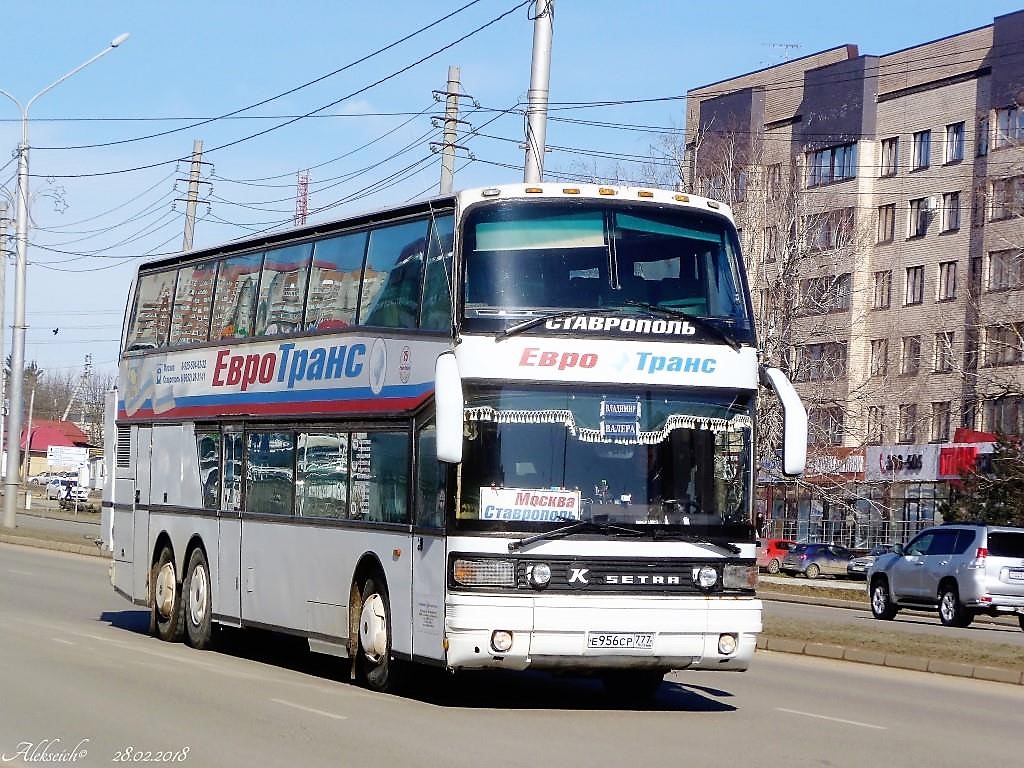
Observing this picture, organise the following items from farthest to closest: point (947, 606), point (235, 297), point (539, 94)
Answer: point (947, 606) → point (539, 94) → point (235, 297)

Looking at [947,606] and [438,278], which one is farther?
[947,606]

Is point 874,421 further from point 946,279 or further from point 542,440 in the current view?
point 542,440

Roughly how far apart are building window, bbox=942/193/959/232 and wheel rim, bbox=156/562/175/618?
5376 centimetres

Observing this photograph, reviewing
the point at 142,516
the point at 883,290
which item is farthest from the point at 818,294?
the point at 142,516

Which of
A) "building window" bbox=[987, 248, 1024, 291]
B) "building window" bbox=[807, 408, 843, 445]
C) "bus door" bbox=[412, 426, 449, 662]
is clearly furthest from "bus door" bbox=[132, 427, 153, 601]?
"building window" bbox=[987, 248, 1024, 291]

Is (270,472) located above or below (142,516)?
above

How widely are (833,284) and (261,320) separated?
33.2 meters

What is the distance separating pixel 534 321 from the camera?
13.4m

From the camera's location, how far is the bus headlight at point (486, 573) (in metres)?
13.0

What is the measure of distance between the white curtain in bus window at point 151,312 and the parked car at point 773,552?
44.3 metres

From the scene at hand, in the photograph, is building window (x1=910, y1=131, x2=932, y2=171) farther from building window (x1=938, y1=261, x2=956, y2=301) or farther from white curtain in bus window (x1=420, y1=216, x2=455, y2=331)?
white curtain in bus window (x1=420, y1=216, x2=455, y2=331)

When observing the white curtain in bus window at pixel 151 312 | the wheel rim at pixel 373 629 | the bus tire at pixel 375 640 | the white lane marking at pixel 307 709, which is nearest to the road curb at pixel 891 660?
the bus tire at pixel 375 640

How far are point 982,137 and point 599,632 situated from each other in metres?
57.8

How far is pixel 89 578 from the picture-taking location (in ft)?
103
